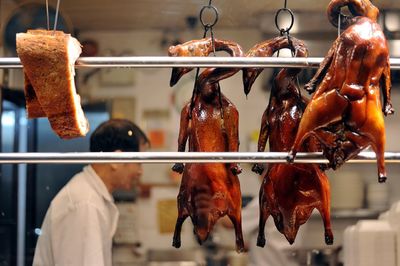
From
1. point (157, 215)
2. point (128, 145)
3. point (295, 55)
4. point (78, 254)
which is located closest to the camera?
point (295, 55)

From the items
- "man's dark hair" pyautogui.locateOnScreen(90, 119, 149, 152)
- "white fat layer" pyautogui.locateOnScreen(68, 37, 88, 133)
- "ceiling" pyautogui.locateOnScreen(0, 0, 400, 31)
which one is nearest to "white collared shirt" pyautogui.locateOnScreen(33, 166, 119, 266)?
"man's dark hair" pyautogui.locateOnScreen(90, 119, 149, 152)

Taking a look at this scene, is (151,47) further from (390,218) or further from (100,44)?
(390,218)

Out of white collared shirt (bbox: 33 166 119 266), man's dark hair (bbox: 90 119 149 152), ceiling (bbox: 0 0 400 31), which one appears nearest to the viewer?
white collared shirt (bbox: 33 166 119 266)

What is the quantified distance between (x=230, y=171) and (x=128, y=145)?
1.21m

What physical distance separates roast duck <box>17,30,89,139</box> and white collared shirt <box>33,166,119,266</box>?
115cm

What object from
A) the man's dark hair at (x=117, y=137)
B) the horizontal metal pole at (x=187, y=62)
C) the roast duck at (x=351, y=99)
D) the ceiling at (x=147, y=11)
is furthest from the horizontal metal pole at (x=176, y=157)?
the ceiling at (x=147, y=11)

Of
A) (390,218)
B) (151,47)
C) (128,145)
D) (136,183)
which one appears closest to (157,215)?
(136,183)

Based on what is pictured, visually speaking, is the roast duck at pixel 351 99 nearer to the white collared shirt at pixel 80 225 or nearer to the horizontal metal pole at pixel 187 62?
the horizontal metal pole at pixel 187 62

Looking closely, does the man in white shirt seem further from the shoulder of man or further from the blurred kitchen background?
the blurred kitchen background

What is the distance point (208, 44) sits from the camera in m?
2.05

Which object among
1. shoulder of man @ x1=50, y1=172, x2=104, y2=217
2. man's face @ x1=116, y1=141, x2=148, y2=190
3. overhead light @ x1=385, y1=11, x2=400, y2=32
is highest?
overhead light @ x1=385, y1=11, x2=400, y2=32

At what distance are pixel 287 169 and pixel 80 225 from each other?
1.19 metres

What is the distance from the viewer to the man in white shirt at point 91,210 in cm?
300

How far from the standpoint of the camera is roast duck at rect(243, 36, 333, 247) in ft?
6.81
